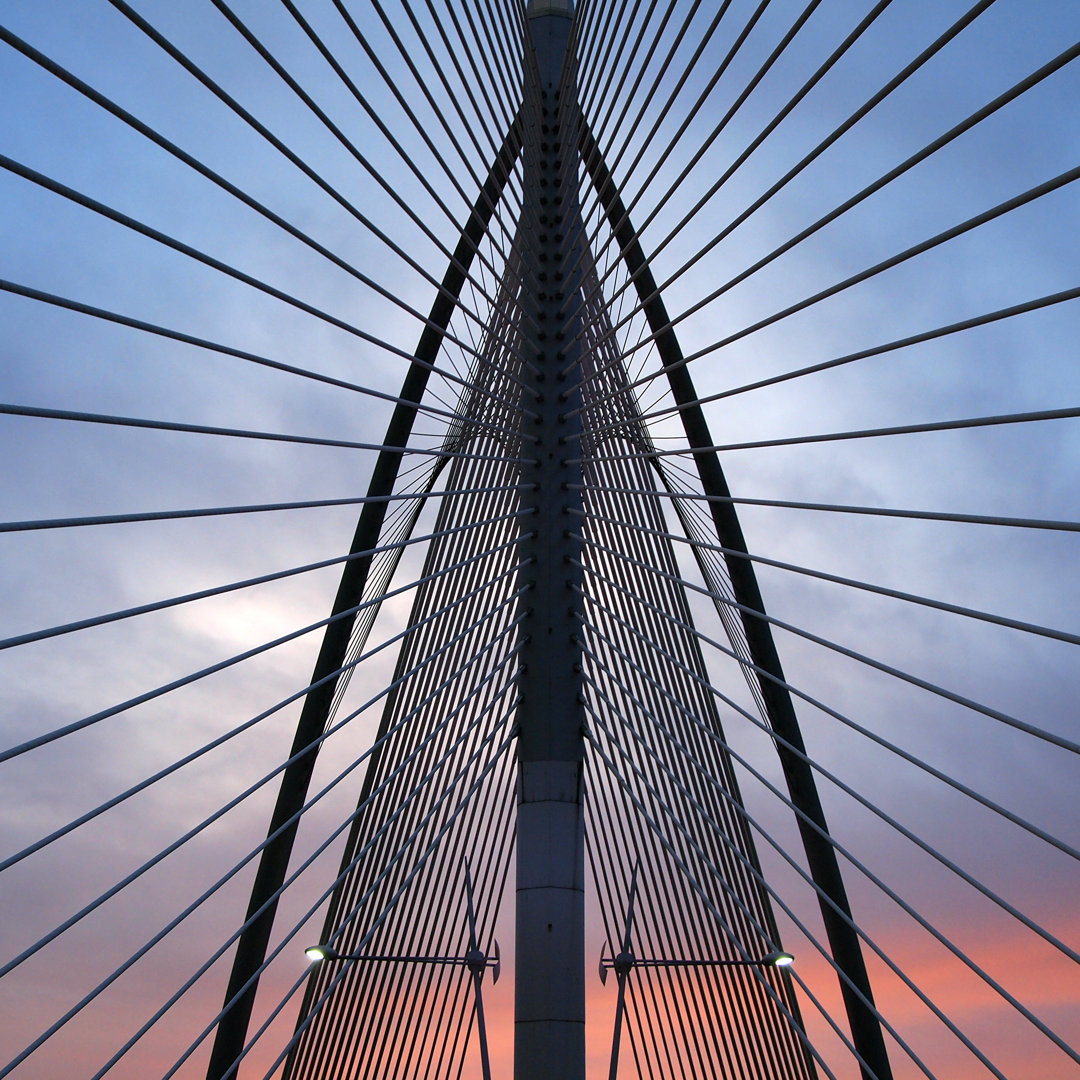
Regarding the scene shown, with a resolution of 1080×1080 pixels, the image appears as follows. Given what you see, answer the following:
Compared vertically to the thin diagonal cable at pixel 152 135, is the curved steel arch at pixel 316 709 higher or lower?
lower

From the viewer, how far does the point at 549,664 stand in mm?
5270

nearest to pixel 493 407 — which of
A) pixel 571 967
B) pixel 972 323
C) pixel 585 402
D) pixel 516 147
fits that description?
pixel 585 402

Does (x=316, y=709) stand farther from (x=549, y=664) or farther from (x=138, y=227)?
(x=138, y=227)

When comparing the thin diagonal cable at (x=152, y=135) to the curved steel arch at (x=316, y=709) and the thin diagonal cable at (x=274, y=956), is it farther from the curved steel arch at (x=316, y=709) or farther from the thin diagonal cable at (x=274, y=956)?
the curved steel arch at (x=316, y=709)

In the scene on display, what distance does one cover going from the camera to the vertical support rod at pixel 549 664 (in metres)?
4.88

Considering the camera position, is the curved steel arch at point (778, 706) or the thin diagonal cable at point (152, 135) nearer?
the thin diagonal cable at point (152, 135)

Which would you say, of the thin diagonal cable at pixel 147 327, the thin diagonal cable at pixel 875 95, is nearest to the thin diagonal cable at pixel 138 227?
the thin diagonal cable at pixel 147 327

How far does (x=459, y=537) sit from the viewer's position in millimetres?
7977

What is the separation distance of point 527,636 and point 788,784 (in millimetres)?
4384

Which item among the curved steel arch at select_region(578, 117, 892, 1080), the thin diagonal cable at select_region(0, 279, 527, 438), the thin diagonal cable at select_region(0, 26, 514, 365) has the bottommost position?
the curved steel arch at select_region(578, 117, 892, 1080)

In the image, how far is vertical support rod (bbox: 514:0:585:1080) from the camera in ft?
16.0

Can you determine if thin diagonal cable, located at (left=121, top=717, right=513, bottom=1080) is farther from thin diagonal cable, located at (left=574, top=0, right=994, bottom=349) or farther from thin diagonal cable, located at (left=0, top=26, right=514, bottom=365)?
thin diagonal cable, located at (left=574, top=0, right=994, bottom=349)

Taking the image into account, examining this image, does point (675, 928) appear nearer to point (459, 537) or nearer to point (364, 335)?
point (459, 537)

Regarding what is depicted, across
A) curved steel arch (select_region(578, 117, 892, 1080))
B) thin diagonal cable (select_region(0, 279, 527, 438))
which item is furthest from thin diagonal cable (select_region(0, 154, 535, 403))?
curved steel arch (select_region(578, 117, 892, 1080))
